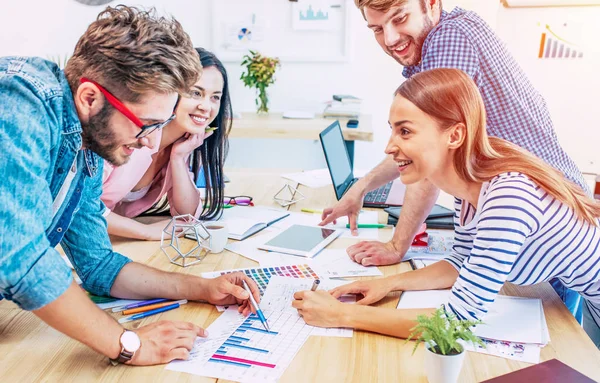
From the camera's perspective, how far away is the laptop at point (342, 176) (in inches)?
81.0

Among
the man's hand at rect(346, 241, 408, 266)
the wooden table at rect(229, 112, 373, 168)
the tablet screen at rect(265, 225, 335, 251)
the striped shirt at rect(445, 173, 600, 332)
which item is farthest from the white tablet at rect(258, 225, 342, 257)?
the wooden table at rect(229, 112, 373, 168)

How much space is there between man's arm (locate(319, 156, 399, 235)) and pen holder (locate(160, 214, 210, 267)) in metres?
0.41

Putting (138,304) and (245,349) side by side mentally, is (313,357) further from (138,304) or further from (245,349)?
(138,304)

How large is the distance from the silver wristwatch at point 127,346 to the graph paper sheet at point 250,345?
0.07m

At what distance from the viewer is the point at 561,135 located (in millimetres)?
3900

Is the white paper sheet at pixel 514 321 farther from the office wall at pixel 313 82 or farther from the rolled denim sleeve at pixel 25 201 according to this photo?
the office wall at pixel 313 82

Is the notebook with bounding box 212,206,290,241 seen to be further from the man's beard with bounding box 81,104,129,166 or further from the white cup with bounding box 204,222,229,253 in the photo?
the man's beard with bounding box 81,104,129,166

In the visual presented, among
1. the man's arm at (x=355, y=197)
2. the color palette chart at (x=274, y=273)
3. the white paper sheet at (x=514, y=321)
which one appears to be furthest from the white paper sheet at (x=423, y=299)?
the man's arm at (x=355, y=197)

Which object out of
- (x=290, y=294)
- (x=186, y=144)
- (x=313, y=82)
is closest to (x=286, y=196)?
(x=186, y=144)

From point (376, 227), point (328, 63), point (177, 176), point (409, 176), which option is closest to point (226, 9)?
point (328, 63)

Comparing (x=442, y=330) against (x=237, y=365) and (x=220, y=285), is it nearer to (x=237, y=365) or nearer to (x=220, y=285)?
(x=237, y=365)

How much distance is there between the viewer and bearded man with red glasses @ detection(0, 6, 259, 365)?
34.9 inches

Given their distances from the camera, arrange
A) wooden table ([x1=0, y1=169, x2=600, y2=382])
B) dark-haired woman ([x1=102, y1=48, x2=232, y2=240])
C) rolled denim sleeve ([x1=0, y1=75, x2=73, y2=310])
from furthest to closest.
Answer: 1. dark-haired woman ([x1=102, y1=48, x2=232, y2=240])
2. wooden table ([x1=0, y1=169, x2=600, y2=382])
3. rolled denim sleeve ([x1=0, y1=75, x2=73, y2=310])

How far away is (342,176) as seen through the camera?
2.23 metres
